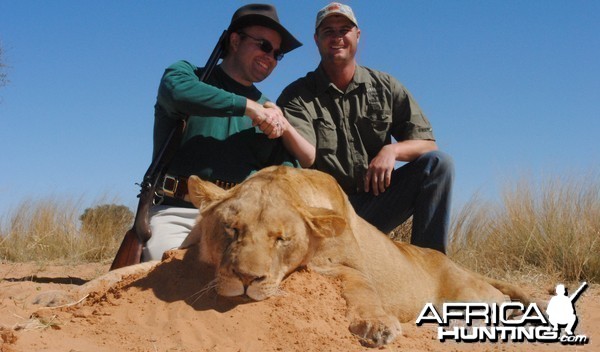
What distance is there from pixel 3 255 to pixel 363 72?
562cm

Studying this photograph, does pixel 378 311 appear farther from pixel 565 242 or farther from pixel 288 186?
A: pixel 565 242

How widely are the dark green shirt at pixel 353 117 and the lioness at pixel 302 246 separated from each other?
5.41 feet

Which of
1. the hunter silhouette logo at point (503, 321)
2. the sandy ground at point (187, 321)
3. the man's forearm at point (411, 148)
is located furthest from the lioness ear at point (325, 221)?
the man's forearm at point (411, 148)

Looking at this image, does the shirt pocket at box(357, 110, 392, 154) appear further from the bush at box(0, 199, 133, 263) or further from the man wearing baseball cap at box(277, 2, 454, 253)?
the bush at box(0, 199, 133, 263)

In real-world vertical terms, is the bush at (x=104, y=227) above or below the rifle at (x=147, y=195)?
below

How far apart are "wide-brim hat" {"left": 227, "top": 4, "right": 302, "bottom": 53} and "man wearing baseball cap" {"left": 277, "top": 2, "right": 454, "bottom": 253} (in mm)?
524

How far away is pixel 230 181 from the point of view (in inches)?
238

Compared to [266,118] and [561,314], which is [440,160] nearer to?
[561,314]

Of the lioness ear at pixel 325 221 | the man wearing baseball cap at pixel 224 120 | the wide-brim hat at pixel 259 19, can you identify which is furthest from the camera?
the wide-brim hat at pixel 259 19

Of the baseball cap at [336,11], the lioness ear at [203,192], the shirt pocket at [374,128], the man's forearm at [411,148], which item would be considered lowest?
the lioness ear at [203,192]

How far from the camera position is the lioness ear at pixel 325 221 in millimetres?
4055

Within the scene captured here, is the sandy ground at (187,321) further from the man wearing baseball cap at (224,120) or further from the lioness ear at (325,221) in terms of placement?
the man wearing baseball cap at (224,120)

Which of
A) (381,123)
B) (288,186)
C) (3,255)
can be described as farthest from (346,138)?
(3,255)

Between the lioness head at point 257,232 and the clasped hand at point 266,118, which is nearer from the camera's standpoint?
the lioness head at point 257,232
